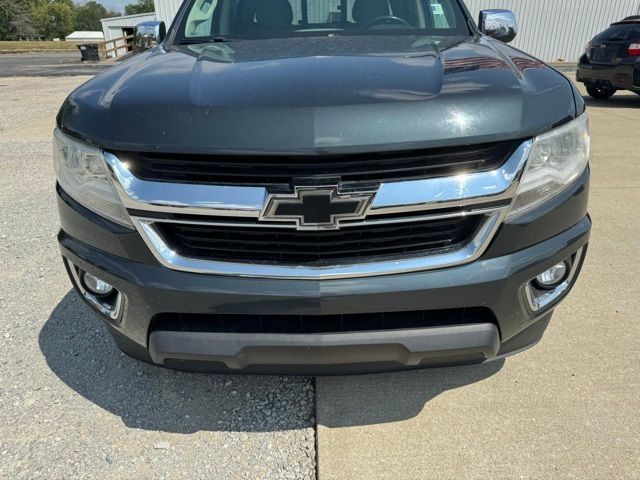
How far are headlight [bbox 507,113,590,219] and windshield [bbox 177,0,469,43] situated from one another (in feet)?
3.69

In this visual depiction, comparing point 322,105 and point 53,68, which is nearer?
point 322,105

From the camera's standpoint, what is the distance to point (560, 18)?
21.7 metres

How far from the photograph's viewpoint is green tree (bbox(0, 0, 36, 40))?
259ft

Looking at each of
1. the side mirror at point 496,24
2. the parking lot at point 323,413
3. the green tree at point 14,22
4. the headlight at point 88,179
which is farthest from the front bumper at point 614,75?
the green tree at point 14,22

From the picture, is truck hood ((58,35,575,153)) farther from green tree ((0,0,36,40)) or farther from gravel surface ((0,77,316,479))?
green tree ((0,0,36,40))

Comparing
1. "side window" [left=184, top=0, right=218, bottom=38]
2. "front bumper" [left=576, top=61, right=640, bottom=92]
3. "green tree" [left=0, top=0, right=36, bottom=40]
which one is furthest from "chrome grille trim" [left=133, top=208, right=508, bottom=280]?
"green tree" [left=0, top=0, right=36, bottom=40]

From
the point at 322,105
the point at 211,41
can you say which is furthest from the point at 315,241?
the point at 211,41

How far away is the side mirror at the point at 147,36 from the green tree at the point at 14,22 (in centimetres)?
9393

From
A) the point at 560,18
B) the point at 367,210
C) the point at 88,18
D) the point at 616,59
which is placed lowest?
the point at 88,18

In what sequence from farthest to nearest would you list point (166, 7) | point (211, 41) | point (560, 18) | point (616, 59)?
point (560, 18) → point (166, 7) → point (616, 59) → point (211, 41)

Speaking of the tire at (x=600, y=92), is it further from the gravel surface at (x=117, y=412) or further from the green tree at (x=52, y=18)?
the green tree at (x=52, y=18)

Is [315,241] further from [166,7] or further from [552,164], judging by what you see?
[166,7]

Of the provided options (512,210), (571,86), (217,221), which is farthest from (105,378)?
(571,86)

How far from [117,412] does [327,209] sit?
138 cm
